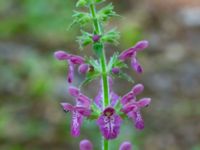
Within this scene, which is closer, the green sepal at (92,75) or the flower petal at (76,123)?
the flower petal at (76,123)

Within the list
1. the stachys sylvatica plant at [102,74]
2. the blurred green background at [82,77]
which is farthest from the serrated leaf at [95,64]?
the blurred green background at [82,77]

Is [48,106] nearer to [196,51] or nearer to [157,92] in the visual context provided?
[157,92]

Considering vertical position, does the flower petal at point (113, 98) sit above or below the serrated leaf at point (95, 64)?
below

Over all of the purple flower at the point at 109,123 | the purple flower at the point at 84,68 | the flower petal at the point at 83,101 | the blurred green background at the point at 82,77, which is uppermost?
the blurred green background at the point at 82,77

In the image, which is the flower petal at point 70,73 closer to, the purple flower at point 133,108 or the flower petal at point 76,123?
the flower petal at point 76,123

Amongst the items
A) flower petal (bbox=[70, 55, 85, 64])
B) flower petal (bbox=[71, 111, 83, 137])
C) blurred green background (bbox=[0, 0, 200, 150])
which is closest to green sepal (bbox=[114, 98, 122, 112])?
flower petal (bbox=[71, 111, 83, 137])

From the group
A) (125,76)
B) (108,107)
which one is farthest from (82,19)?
(108,107)

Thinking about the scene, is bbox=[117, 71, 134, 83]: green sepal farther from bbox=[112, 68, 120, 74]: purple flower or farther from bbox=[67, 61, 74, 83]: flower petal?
bbox=[67, 61, 74, 83]: flower petal

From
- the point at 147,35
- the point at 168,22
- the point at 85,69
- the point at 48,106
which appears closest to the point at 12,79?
the point at 48,106
